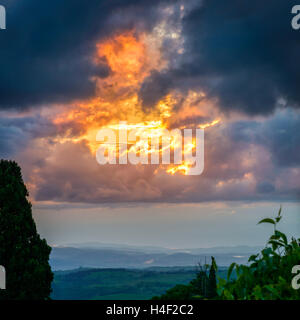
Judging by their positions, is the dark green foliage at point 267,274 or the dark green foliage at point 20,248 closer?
the dark green foliage at point 267,274

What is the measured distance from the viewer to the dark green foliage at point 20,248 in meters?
26.3

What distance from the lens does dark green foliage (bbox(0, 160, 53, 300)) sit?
26.3 m

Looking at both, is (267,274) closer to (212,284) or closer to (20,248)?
(212,284)

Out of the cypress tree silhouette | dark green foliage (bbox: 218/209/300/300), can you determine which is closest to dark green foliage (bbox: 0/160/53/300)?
the cypress tree silhouette

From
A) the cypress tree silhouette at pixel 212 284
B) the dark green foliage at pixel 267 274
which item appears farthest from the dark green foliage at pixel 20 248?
the dark green foliage at pixel 267 274

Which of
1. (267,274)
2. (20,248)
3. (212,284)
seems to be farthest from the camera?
(20,248)

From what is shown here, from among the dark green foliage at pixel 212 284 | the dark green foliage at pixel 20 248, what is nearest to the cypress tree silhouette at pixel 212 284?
the dark green foliage at pixel 212 284

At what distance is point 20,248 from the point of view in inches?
1046

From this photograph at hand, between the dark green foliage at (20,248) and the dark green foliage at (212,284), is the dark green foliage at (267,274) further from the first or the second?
the dark green foliage at (20,248)

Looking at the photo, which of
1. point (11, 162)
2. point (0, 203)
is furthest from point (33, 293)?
point (11, 162)

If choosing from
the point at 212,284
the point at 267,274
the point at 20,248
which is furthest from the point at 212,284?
the point at 267,274

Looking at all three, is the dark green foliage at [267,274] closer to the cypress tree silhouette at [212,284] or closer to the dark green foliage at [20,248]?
the cypress tree silhouette at [212,284]
